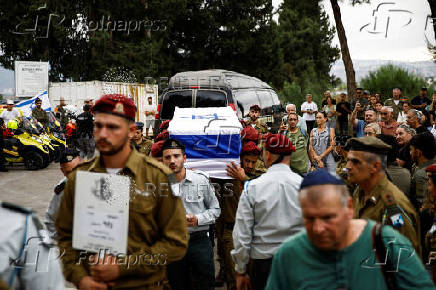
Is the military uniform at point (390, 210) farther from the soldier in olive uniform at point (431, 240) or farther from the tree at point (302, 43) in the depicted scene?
the tree at point (302, 43)

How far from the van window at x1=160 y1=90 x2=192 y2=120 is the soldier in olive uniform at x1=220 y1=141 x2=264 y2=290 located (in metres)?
5.78

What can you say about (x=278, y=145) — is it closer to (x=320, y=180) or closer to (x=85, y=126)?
(x=320, y=180)

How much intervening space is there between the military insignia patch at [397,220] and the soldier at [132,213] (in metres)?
1.32

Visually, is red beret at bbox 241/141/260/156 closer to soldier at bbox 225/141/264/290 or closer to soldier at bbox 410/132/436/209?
soldier at bbox 225/141/264/290

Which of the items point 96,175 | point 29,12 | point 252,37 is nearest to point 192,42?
point 252,37

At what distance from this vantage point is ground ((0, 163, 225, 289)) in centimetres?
1062

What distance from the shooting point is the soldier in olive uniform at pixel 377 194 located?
316cm

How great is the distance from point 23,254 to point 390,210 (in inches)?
88.7

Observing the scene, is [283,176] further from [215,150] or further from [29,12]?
[29,12]

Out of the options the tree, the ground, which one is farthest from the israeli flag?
the tree

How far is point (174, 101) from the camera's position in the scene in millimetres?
11656

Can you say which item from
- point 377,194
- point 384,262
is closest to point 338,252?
point 384,262

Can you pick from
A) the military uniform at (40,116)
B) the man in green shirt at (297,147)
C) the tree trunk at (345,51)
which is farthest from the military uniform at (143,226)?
the tree trunk at (345,51)

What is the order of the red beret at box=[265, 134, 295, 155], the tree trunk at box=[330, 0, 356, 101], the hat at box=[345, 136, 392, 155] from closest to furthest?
the hat at box=[345, 136, 392, 155]
the red beret at box=[265, 134, 295, 155]
the tree trunk at box=[330, 0, 356, 101]
